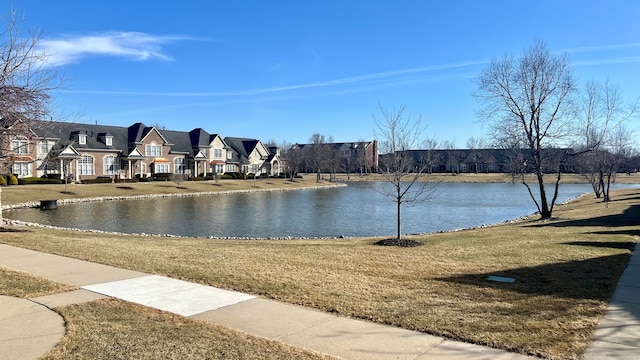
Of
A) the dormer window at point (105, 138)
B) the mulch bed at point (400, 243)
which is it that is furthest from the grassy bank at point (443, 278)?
the dormer window at point (105, 138)

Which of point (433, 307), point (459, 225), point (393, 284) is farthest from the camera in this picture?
point (459, 225)

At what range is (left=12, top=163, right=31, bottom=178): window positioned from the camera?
167ft

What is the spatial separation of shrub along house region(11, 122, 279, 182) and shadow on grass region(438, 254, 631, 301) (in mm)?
46633

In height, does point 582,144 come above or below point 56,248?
above

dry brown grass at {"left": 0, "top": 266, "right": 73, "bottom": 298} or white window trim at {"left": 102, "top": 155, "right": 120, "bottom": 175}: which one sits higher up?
white window trim at {"left": 102, "top": 155, "right": 120, "bottom": 175}

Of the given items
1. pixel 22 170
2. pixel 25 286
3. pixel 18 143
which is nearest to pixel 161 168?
pixel 22 170

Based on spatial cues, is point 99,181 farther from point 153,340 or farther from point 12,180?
point 153,340

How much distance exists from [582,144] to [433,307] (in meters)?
29.9

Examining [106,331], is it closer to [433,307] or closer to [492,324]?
[433,307]

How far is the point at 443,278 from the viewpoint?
29.0 feet

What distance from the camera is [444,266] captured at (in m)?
10.2

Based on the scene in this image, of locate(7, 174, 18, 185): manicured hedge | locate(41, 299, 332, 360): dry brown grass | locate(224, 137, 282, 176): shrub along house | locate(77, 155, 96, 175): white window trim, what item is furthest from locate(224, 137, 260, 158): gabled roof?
locate(41, 299, 332, 360): dry brown grass

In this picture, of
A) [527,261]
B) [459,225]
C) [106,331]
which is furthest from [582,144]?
[106,331]

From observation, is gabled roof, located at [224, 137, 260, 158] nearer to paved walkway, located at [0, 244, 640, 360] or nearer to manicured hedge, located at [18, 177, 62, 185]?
manicured hedge, located at [18, 177, 62, 185]
